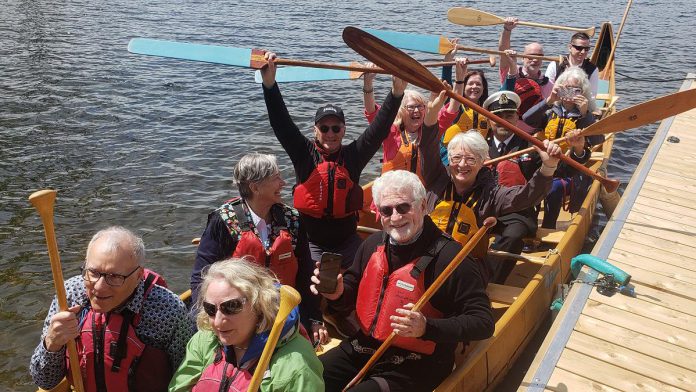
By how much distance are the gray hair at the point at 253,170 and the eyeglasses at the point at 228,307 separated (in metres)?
1.07

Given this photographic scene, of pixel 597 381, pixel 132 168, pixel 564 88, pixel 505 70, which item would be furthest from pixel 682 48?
pixel 597 381

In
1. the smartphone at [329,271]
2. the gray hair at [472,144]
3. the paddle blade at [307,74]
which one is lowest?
the smartphone at [329,271]

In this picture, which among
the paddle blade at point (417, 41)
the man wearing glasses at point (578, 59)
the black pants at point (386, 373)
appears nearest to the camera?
the black pants at point (386, 373)

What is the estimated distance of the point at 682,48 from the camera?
55.2 feet

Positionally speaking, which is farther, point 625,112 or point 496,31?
point 496,31

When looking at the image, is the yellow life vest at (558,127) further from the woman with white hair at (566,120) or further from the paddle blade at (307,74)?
the paddle blade at (307,74)

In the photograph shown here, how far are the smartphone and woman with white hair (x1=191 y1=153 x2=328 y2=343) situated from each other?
63cm

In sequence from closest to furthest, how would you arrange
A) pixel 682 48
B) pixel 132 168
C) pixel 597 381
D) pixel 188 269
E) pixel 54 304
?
pixel 54 304
pixel 597 381
pixel 188 269
pixel 132 168
pixel 682 48

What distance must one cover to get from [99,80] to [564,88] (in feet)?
29.8

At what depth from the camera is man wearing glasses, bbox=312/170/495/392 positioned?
2992 mm

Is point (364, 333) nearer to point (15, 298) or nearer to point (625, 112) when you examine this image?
point (625, 112)

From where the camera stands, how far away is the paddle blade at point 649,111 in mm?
4598

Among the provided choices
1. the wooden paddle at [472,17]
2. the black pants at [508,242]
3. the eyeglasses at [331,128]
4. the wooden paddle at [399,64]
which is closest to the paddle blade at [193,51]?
the eyeglasses at [331,128]

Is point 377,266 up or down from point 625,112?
down
